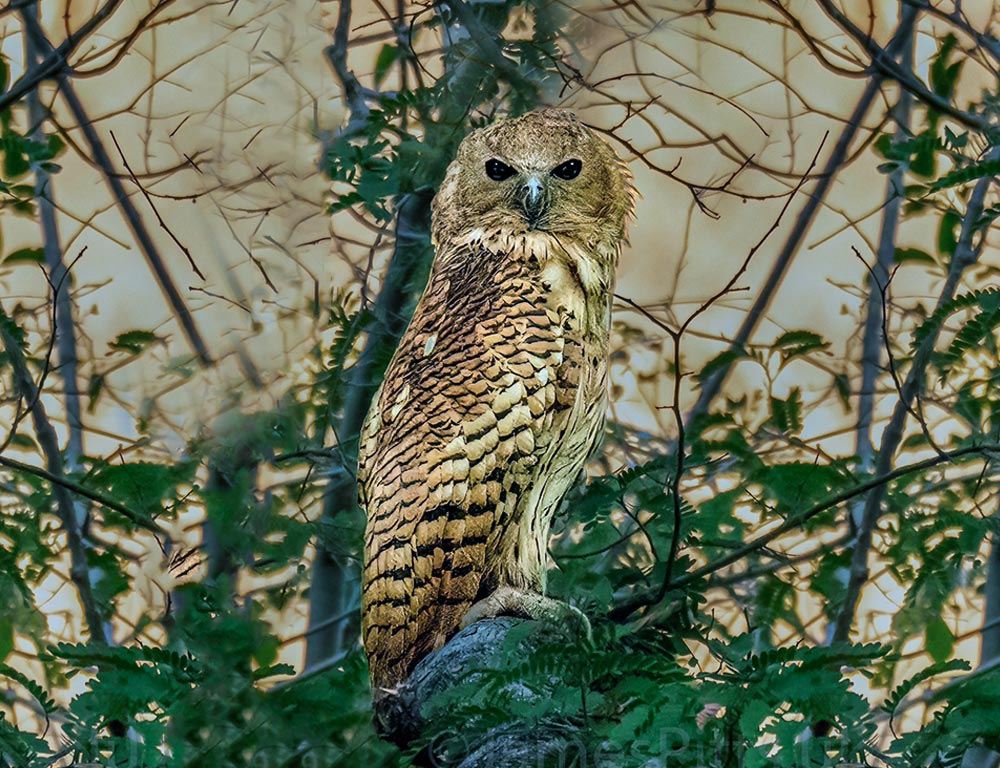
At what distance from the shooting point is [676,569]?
4.02 meters

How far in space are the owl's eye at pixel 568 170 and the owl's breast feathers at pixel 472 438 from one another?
22 centimetres

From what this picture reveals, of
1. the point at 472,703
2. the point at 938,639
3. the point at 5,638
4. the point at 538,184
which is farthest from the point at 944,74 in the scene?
the point at 5,638

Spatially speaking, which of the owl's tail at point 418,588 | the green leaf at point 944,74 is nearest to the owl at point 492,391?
the owl's tail at point 418,588

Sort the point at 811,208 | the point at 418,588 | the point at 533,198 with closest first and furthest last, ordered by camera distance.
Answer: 1. the point at 418,588
2. the point at 533,198
3. the point at 811,208

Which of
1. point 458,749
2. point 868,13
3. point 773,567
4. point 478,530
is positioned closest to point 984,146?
point 868,13

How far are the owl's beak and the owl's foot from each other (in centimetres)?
99

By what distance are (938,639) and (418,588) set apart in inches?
63.4

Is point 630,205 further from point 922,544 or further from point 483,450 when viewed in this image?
point 922,544

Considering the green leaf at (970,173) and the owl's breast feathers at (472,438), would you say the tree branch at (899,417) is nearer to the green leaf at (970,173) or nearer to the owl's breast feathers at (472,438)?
the green leaf at (970,173)

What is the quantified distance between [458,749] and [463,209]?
5.11ft

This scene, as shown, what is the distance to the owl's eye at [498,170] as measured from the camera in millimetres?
3916

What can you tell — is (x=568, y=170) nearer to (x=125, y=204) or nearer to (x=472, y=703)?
(x=472, y=703)

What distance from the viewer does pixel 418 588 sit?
3432 millimetres

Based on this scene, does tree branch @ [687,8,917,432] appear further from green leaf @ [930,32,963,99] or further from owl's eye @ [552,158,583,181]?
owl's eye @ [552,158,583,181]
